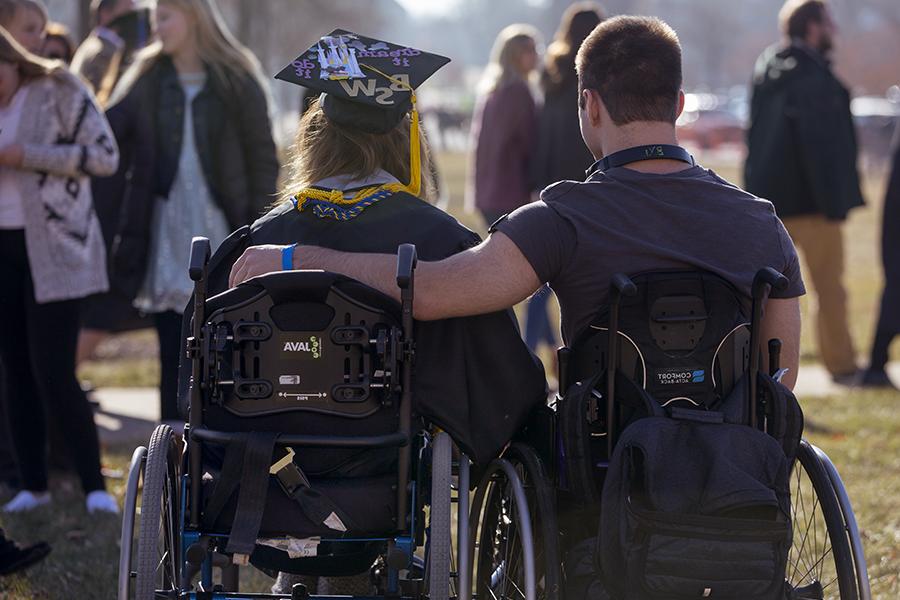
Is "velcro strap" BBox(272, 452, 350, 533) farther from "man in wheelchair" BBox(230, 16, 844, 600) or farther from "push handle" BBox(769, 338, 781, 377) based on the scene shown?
"push handle" BBox(769, 338, 781, 377)

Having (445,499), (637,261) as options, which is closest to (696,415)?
(637,261)

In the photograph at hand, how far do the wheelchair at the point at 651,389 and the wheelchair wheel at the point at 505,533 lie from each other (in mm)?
14

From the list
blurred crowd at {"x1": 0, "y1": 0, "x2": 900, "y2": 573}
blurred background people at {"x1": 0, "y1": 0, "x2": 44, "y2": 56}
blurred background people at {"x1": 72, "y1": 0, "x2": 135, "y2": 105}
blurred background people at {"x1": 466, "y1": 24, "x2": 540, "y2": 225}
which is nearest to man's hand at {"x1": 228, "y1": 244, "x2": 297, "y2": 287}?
A: blurred crowd at {"x1": 0, "y1": 0, "x2": 900, "y2": 573}

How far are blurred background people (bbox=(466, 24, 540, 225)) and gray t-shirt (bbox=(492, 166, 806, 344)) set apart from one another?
196 inches

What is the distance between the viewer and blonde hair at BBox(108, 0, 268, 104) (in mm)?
6172

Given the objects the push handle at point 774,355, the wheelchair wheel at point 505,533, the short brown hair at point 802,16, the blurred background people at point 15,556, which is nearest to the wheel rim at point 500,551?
the wheelchair wheel at point 505,533

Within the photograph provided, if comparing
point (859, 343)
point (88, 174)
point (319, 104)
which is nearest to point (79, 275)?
point (88, 174)

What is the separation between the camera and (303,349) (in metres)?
3.37

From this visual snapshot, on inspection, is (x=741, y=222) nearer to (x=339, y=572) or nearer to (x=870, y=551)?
(x=339, y=572)

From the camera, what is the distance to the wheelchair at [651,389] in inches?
132

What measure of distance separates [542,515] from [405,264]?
2.20 ft

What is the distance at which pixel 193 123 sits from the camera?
620 centimetres

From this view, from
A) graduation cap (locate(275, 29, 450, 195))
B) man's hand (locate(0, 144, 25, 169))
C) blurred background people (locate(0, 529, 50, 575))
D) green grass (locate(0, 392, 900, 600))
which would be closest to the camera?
graduation cap (locate(275, 29, 450, 195))

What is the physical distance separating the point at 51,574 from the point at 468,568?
2.14 metres
